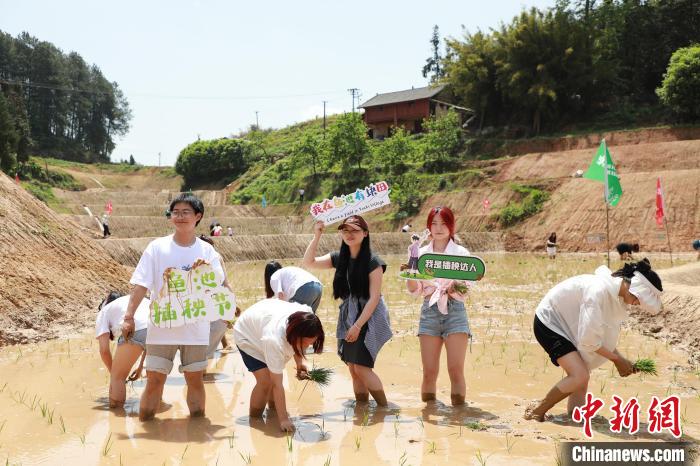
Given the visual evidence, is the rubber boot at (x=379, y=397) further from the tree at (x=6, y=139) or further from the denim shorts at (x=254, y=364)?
the tree at (x=6, y=139)

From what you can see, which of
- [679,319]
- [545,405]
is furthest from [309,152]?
[545,405]

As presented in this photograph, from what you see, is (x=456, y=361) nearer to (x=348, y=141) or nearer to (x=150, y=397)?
(x=150, y=397)

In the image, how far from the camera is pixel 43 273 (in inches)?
392

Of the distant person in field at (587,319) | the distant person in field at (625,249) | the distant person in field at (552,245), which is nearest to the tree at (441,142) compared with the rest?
the distant person in field at (625,249)

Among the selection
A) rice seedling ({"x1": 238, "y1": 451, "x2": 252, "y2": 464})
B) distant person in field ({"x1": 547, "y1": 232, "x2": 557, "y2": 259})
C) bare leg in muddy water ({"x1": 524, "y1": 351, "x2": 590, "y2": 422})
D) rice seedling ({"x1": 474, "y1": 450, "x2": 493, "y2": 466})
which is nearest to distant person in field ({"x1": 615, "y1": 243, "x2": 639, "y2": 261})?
distant person in field ({"x1": 547, "y1": 232, "x2": 557, "y2": 259})

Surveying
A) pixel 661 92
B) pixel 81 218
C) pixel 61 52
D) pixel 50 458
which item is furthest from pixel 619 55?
pixel 61 52

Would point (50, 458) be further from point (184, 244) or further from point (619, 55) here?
point (619, 55)

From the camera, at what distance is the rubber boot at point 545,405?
4.73 m

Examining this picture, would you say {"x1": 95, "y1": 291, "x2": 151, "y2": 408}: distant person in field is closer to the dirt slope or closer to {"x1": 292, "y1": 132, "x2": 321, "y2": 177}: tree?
the dirt slope

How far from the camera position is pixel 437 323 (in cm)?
539

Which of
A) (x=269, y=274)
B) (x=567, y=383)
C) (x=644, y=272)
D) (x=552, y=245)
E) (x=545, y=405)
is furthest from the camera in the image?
(x=552, y=245)

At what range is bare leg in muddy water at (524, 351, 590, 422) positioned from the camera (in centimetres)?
468

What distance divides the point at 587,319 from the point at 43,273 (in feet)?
28.8

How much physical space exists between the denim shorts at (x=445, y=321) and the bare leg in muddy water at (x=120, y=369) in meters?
→ 2.57
